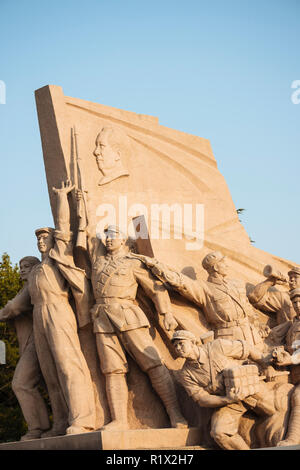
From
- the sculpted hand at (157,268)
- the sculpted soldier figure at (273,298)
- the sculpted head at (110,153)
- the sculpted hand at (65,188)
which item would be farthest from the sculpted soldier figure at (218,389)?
the sculpted head at (110,153)

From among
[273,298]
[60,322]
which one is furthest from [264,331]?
[60,322]

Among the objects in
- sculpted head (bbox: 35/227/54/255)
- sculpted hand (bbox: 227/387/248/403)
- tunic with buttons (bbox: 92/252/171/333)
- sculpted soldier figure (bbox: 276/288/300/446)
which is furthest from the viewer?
sculpted head (bbox: 35/227/54/255)

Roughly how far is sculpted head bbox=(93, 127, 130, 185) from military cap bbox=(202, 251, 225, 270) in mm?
1592

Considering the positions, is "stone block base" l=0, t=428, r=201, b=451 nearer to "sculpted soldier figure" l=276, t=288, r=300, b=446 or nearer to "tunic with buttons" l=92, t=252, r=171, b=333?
"sculpted soldier figure" l=276, t=288, r=300, b=446

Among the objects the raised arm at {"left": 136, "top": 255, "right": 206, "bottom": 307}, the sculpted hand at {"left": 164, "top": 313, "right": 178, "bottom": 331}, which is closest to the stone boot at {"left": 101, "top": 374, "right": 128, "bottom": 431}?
the sculpted hand at {"left": 164, "top": 313, "right": 178, "bottom": 331}

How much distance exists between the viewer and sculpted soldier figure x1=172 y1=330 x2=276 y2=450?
7.05 m

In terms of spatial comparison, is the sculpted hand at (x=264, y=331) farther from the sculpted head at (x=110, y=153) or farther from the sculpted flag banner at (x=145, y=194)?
the sculpted head at (x=110, y=153)

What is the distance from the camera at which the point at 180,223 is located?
29.8 ft

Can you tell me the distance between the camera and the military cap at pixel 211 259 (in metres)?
8.36

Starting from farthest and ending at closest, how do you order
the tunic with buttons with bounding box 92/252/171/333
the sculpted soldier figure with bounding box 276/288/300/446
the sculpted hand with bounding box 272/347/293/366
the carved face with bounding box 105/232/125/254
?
1. the carved face with bounding box 105/232/125/254
2. the tunic with buttons with bounding box 92/252/171/333
3. the sculpted hand with bounding box 272/347/293/366
4. the sculpted soldier figure with bounding box 276/288/300/446

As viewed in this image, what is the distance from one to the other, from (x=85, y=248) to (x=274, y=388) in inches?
107

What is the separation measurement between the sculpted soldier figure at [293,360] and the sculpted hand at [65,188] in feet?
9.70

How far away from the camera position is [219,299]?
8164 mm

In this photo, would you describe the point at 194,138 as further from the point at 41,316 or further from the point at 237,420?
the point at 237,420
